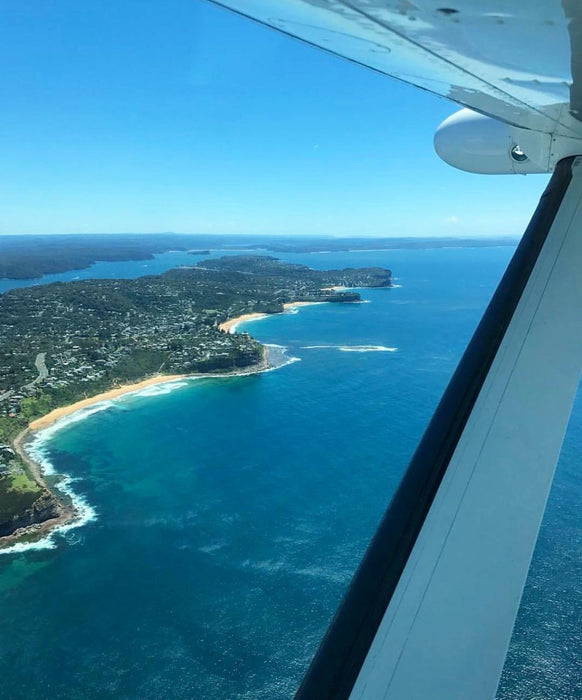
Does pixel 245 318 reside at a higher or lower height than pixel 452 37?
lower

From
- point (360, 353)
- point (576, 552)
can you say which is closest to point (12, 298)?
point (360, 353)

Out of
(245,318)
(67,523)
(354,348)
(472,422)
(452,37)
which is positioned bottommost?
(67,523)

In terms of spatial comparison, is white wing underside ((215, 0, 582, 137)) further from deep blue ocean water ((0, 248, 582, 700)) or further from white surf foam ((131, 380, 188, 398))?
white surf foam ((131, 380, 188, 398))

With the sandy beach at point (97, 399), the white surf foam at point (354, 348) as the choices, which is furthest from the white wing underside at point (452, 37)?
the white surf foam at point (354, 348)

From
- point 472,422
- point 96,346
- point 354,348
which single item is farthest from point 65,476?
point 354,348

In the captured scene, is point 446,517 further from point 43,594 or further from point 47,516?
point 47,516

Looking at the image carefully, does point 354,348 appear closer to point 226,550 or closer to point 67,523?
point 226,550
